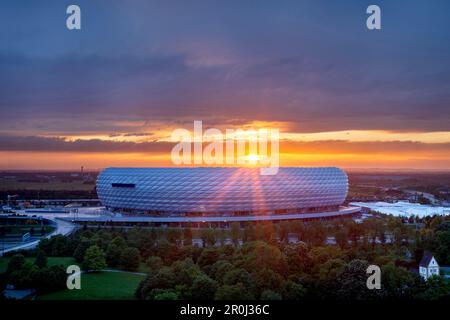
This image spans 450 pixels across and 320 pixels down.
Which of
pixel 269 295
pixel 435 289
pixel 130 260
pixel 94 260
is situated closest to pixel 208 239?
pixel 130 260

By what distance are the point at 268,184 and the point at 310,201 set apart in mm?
5758

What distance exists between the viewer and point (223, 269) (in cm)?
1795

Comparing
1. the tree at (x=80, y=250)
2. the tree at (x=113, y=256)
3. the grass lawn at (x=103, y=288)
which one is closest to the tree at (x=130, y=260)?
the tree at (x=113, y=256)

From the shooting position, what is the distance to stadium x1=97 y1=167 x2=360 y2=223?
4528cm

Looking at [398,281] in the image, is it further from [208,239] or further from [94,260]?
[208,239]

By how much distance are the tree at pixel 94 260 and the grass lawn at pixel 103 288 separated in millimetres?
329

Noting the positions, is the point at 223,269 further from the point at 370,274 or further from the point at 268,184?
the point at 268,184

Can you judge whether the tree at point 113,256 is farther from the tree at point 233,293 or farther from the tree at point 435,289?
the tree at point 435,289

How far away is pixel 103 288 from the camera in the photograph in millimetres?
18797

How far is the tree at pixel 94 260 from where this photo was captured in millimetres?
21720

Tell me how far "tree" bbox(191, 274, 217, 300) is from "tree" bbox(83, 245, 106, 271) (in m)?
7.27

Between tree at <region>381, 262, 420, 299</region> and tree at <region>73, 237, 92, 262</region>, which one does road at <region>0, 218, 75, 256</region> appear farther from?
tree at <region>381, 262, 420, 299</region>
